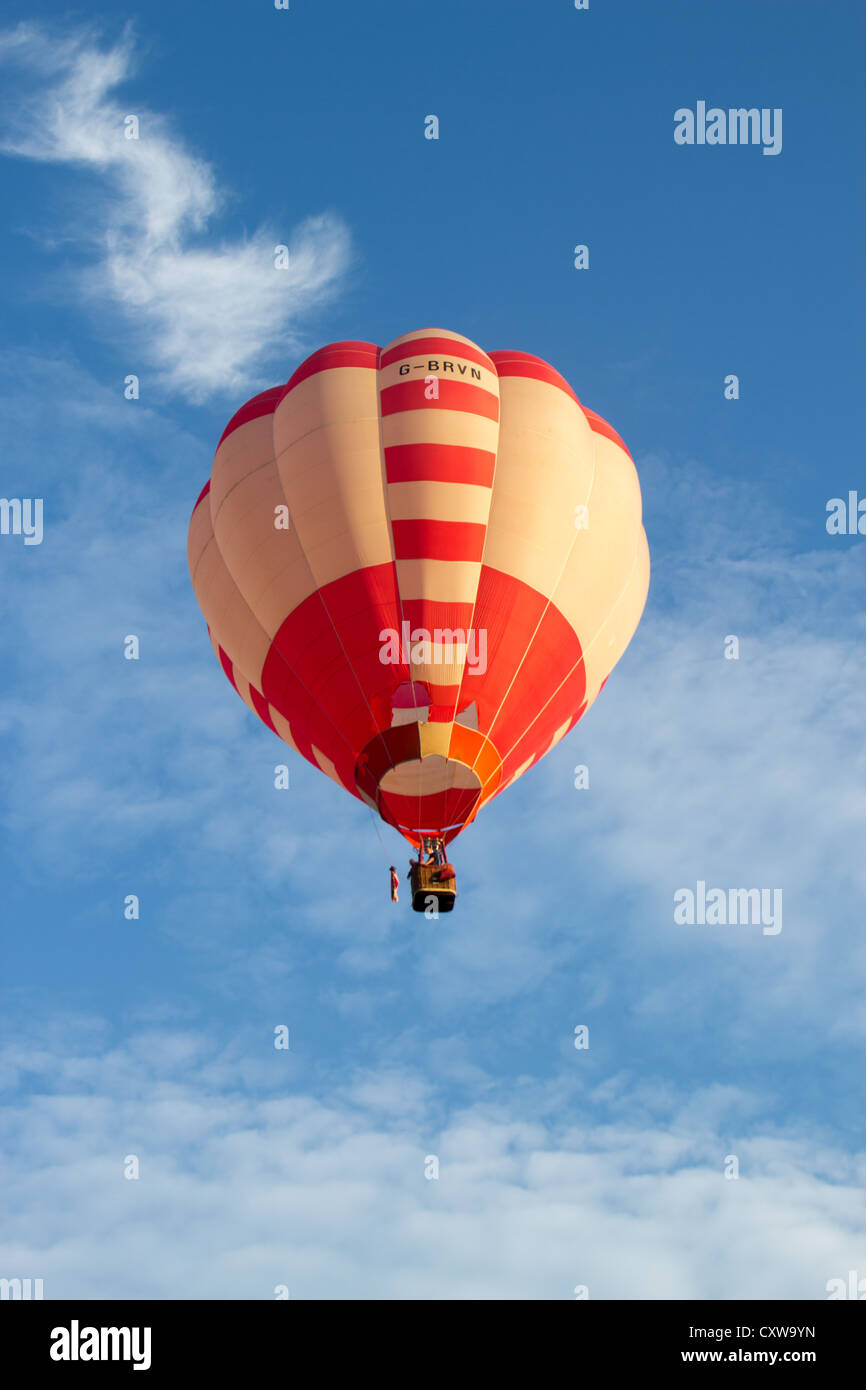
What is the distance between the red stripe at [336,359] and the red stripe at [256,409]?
0.18 m

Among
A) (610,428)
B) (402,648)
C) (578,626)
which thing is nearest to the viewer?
(402,648)

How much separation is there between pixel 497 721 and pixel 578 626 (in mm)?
1991

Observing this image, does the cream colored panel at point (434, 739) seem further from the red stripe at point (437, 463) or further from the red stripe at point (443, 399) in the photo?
the red stripe at point (443, 399)

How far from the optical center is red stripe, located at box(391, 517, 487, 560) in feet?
70.5

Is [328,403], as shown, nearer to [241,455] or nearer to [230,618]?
[241,455]

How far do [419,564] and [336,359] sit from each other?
3522 mm

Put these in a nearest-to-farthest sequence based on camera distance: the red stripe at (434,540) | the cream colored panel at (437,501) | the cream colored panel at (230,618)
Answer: the red stripe at (434,540)
the cream colored panel at (437,501)
the cream colored panel at (230,618)

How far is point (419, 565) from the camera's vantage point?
2144cm

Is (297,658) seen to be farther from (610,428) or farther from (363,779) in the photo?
(610,428)

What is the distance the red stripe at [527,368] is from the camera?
23344 mm

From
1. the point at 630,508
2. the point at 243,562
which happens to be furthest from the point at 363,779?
the point at 630,508

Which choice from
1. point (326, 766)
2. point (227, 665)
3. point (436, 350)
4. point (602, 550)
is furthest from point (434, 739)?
point (436, 350)

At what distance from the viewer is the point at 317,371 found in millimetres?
23016
